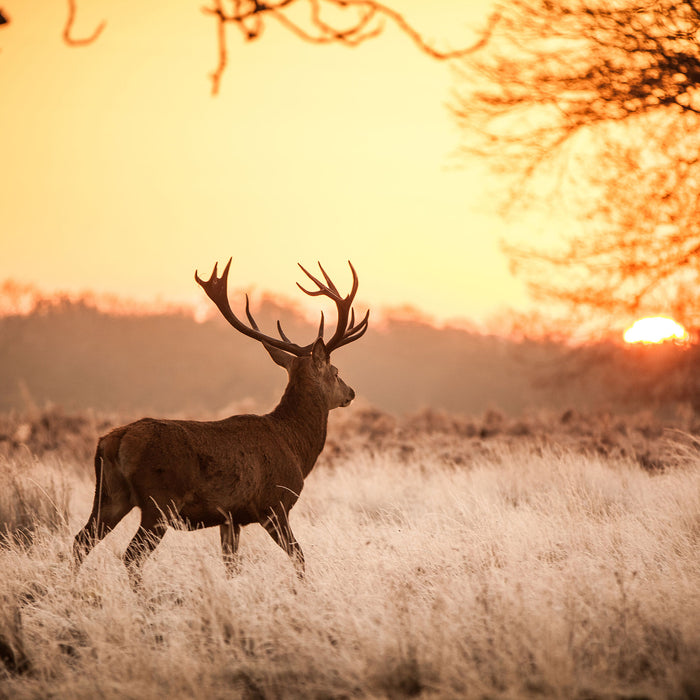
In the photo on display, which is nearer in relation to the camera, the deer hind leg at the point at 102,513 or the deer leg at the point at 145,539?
the deer leg at the point at 145,539

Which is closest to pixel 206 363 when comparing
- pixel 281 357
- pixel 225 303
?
pixel 225 303

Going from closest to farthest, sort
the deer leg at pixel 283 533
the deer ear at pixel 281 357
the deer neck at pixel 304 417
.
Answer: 1. the deer leg at pixel 283 533
2. the deer neck at pixel 304 417
3. the deer ear at pixel 281 357

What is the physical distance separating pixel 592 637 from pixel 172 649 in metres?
2.12

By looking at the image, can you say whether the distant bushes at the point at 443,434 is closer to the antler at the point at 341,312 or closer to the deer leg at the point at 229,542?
the antler at the point at 341,312

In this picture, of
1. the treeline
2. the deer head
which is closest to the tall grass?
the deer head

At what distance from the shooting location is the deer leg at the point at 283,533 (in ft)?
20.1

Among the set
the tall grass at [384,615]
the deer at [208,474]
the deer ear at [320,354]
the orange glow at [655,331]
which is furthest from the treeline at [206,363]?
the tall grass at [384,615]

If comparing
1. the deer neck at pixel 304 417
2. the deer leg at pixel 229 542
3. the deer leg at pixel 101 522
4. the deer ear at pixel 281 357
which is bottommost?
the deer leg at pixel 229 542

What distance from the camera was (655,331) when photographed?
13.0m

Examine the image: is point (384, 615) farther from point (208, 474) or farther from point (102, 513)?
point (102, 513)

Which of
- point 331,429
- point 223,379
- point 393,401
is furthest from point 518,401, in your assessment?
point 331,429

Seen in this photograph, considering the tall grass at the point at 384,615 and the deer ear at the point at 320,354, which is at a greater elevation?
the deer ear at the point at 320,354

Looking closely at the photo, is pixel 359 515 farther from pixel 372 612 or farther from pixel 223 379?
pixel 223 379

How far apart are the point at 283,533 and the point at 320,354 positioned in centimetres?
152
